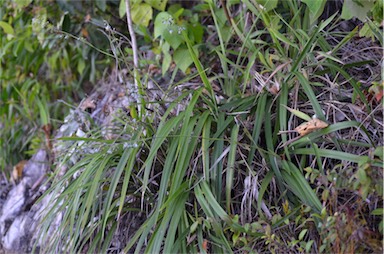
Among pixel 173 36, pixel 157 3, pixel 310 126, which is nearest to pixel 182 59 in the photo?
pixel 173 36

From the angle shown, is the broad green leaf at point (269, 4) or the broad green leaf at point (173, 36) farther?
the broad green leaf at point (173, 36)

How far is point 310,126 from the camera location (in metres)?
2.08

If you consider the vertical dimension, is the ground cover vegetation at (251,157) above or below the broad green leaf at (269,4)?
below

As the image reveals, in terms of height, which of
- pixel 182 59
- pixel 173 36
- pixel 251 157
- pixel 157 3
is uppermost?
pixel 157 3

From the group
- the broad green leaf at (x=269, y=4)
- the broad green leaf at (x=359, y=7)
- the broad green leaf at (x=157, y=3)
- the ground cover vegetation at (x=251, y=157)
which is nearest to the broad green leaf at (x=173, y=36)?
the ground cover vegetation at (x=251, y=157)

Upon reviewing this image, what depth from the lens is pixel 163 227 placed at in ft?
6.54

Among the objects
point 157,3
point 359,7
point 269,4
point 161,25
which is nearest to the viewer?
point 359,7

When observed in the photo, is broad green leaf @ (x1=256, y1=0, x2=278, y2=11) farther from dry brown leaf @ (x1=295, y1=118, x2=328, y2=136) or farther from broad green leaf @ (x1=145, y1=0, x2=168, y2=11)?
dry brown leaf @ (x1=295, y1=118, x2=328, y2=136)

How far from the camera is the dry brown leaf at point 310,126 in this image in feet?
6.75

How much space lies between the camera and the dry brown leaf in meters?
2.06

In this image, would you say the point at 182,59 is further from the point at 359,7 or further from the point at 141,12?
the point at 359,7

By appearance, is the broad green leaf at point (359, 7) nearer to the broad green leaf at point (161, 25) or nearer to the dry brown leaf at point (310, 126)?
the dry brown leaf at point (310, 126)

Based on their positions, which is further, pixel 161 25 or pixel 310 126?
pixel 161 25

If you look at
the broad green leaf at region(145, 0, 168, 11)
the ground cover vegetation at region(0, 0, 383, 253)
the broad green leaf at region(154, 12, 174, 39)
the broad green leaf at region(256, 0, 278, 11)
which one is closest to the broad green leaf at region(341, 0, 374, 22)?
the ground cover vegetation at region(0, 0, 383, 253)
